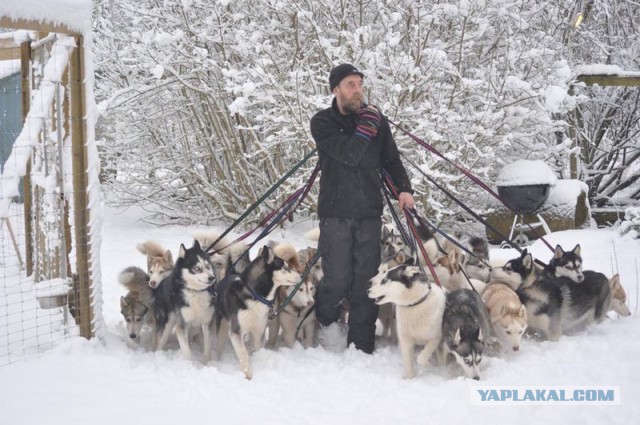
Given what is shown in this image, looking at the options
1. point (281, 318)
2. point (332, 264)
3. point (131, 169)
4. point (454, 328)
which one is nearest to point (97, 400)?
point (281, 318)

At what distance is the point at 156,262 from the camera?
5031 millimetres

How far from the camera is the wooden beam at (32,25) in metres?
3.78

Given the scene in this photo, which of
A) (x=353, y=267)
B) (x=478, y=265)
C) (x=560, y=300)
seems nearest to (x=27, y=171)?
(x=353, y=267)

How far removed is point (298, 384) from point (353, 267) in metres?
1.07

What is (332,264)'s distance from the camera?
4531mm

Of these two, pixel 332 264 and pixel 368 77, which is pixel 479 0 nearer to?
pixel 368 77

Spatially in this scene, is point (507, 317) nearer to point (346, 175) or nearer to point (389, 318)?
point (389, 318)

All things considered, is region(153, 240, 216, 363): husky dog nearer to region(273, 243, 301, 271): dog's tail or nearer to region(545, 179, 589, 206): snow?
region(273, 243, 301, 271): dog's tail

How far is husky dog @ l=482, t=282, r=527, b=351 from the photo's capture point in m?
4.21

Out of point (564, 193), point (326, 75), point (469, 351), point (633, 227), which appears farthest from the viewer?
point (564, 193)

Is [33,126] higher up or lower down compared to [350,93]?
lower down

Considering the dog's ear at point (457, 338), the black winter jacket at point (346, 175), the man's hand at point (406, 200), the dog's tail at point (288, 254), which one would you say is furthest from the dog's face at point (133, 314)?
the dog's ear at point (457, 338)

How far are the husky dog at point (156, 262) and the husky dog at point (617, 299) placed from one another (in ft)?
12.2

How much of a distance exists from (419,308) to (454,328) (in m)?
0.28
